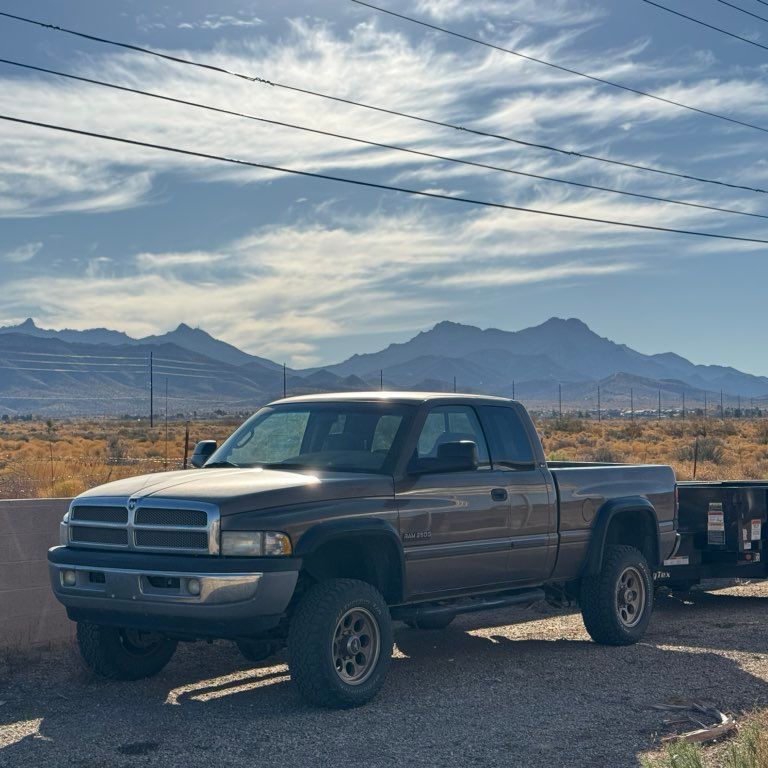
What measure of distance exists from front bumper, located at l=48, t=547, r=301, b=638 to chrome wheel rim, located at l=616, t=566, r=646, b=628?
4033 mm

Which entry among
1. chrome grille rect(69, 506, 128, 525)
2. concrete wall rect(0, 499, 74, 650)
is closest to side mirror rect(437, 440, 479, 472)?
chrome grille rect(69, 506, 128, 525)

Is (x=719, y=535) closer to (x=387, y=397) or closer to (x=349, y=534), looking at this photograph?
(x=387, y=397)

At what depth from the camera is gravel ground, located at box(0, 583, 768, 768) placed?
691cm

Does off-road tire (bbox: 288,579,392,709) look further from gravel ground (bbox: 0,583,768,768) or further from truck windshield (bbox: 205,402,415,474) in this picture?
truck windshield (bbox: 205,402,415,474)

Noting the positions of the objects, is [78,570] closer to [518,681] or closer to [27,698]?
[27,698]

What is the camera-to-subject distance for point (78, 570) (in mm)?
8195

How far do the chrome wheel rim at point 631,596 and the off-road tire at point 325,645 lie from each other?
3340 millimetres

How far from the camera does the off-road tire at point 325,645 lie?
25.4ft

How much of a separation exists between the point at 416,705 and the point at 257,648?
1417 mm

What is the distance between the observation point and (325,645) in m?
7.77

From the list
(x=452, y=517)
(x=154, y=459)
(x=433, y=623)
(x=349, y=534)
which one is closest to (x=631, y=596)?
(x=433, y=623)

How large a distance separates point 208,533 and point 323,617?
0.95m

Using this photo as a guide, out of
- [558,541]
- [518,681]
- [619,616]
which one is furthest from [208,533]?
[619,616]

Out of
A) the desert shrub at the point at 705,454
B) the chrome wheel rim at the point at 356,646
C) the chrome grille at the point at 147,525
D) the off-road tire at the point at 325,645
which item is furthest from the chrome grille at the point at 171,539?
the desert shrub at the point at 705,454
